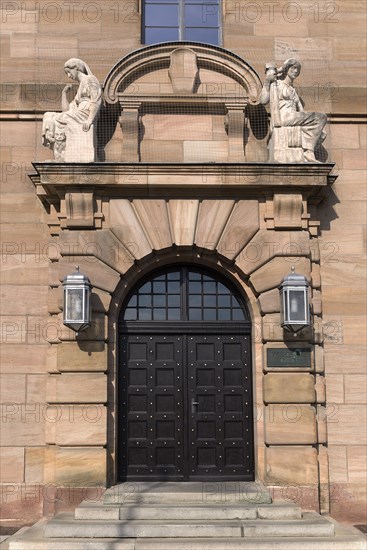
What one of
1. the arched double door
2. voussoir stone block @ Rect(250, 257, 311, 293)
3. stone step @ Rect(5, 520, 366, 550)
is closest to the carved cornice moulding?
voussoir stone block @ Rect(250, 257, 311, 293)

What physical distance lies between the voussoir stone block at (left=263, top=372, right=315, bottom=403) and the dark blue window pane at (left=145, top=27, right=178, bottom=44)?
649cm

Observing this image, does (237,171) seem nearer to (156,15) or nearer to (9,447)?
(156,15)

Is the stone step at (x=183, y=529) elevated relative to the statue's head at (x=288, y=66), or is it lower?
lower

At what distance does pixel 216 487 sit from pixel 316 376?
2400 mm

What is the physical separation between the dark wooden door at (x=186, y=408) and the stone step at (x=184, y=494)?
0.52 m

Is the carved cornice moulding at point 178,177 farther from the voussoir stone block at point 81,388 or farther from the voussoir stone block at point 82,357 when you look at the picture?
the voussoir stone block at point 81,388

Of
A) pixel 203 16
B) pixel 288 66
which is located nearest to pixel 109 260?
pixel 288 66

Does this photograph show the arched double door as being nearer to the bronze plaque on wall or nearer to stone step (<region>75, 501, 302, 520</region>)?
the bronze plaque on wall

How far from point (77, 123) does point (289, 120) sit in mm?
3552

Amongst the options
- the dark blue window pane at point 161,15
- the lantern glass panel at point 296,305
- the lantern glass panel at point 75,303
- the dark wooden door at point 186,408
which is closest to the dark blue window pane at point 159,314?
the dark wooden door at point 186,408

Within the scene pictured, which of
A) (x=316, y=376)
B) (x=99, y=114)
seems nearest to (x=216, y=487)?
(x=316, y=376)

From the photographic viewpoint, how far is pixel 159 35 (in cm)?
1249

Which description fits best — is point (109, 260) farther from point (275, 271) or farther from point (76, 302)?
point (275, 271)

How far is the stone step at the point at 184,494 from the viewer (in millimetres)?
10031
